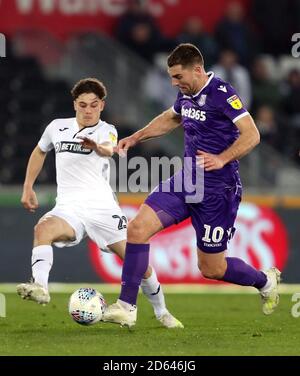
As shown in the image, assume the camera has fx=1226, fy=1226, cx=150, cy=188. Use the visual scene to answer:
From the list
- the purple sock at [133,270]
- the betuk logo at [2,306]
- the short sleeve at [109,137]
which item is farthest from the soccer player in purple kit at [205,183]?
the betuk logo at [2,306]

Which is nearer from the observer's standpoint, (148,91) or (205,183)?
(205,183)

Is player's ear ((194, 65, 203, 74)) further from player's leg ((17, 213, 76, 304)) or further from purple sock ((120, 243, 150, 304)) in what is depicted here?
player's leg ((17, 213, 76, 304))

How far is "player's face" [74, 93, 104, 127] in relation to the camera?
10633 millimetres

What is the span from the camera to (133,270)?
10047 millimetres

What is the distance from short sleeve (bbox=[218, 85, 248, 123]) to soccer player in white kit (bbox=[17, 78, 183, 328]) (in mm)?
1100

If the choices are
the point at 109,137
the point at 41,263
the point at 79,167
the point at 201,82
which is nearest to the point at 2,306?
the point at 79,167

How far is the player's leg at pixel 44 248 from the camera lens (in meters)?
9.70

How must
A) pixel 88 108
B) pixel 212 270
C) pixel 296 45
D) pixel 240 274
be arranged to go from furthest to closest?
pixel 296 45 < pixel 88 108 < pixel 240 274 < pixel 212 270

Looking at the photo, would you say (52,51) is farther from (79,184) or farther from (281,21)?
(79,184)

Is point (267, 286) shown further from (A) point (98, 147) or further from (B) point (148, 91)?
(B) point (148, 91)

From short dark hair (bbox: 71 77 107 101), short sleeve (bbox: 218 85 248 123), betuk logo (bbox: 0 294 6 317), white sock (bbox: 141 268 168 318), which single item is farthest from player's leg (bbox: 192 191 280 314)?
betuk logo (bbox: 0 294 6 317)

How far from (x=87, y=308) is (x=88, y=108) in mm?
1880

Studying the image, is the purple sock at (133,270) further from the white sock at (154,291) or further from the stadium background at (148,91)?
the stadium background at (148,91)

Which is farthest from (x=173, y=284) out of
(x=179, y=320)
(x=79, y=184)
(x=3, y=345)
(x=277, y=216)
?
(x=3, y=345)
